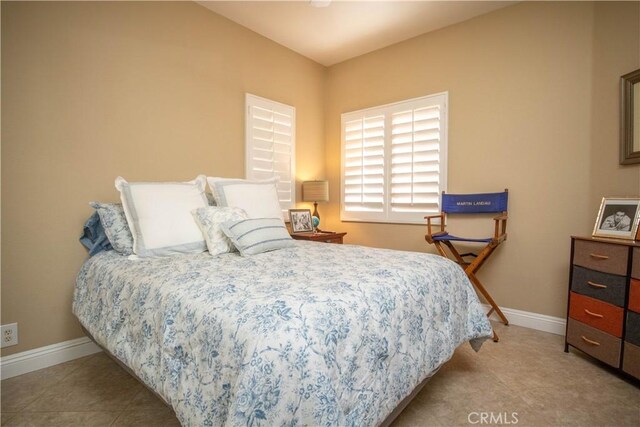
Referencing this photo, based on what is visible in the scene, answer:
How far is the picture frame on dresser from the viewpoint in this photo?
74.2 inches

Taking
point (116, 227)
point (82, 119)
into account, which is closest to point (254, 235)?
point (116, 227)

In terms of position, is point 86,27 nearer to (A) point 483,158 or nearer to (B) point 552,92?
(A) point 483,158

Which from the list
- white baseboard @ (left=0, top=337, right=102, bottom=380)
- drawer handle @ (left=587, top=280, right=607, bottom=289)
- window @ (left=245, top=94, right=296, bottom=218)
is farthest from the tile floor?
window @ (left=245, top=94, right=296, bottom=218)

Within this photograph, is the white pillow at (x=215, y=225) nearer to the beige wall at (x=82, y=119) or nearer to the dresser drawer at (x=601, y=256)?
the beige wall at (x=82, y=119)

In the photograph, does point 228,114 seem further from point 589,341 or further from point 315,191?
point 589,341

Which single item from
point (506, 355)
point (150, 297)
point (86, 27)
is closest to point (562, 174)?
point (506, 355)

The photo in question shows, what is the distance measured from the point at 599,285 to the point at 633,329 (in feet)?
0.91

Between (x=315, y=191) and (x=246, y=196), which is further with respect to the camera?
(x=315, y=191)

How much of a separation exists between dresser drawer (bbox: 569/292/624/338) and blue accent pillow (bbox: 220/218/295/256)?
1.91 meters

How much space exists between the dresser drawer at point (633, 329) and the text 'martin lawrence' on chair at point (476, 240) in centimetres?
83

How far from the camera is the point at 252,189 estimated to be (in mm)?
2424

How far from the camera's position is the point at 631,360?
1705 millimetres

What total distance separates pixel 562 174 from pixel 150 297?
9.40ft

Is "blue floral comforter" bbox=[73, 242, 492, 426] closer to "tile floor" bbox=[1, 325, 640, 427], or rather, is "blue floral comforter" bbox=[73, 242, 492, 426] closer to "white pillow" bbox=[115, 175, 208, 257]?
"white pillow" bbox=[115, 175, 208, 257]
